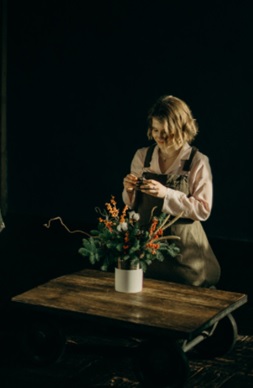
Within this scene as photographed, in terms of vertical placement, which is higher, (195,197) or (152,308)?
(195,197)

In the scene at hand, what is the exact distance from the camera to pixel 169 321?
3.47m

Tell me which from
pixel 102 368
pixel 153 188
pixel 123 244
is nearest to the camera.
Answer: pixel 123 244

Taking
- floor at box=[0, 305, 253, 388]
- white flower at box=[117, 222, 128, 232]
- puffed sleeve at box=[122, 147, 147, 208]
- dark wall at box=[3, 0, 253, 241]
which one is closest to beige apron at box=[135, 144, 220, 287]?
puffed sleeve at box=[122, 147, 147, 208]

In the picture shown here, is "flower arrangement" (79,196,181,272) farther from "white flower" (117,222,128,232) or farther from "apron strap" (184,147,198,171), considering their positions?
"apron strap" (184,147,198,171)

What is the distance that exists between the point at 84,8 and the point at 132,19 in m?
0.60

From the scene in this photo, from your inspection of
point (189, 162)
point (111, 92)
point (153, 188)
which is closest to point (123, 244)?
point (153, 188)

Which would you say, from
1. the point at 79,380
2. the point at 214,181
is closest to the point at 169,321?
the point at 79,380

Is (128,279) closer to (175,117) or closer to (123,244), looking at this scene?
(123,244)

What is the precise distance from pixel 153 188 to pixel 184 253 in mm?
452

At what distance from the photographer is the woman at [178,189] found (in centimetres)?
425

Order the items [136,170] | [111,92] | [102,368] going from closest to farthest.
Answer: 1. [102,368]
2. [136,170]
3. [111,92]

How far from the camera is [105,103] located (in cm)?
775

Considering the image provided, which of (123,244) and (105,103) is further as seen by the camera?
(105,103)

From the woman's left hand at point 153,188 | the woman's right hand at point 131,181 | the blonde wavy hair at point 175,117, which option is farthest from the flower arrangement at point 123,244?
the blonde wavy hair at point 175,117
